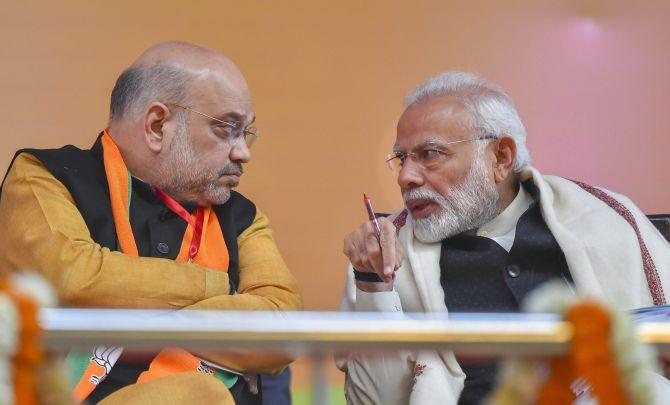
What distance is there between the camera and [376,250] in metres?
2.59

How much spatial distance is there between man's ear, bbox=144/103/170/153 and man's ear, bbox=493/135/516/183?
105 centimetres

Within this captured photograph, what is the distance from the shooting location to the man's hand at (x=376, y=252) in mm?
2572

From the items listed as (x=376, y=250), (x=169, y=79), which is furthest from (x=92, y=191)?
(x=376, y=250)

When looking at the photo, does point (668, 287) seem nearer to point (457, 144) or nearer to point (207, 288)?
point (457, 144)

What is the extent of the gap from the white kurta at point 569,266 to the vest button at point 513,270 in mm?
143

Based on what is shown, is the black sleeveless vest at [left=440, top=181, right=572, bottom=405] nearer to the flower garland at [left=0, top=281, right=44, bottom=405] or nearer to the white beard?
the white beard

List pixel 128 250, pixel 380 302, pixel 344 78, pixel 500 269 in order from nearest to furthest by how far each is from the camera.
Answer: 1. pixel 128 250
2. pixel 380 302
3. pixel 500 269
4. pixel 344 78

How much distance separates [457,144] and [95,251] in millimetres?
1227

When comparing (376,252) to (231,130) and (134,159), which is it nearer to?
→ (231,130)

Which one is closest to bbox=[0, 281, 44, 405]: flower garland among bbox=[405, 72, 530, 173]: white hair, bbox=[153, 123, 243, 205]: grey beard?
bbox=[153, 123, 243, 205]: grey beard

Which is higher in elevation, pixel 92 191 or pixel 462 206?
pixel 92 191

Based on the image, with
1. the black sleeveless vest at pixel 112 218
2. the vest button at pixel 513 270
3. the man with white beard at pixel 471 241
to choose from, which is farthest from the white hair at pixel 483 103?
the black sleeveless vest at pixel 112 218

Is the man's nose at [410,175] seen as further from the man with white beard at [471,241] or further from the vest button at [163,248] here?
the vest button at [163,248]

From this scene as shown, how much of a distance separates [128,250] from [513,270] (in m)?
1.10
